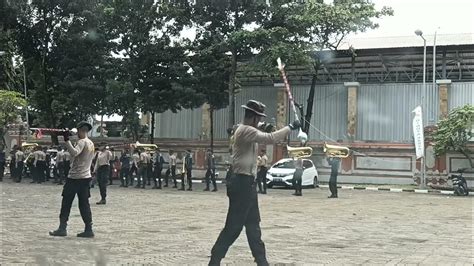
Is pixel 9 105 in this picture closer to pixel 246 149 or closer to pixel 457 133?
pixel 457 133

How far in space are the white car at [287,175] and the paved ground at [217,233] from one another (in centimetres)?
1032

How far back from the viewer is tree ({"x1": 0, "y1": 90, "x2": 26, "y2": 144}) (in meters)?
28.4

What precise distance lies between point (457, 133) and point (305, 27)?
874cm

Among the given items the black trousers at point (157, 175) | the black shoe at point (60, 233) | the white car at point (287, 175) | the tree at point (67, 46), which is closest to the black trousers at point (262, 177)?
the white car at point (287, 175)

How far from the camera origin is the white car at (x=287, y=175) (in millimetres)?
26312

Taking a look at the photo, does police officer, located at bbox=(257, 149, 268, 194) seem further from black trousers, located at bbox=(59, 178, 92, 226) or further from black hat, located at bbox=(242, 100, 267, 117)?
black hat, located at bbox=(242, 100, 267, 117)

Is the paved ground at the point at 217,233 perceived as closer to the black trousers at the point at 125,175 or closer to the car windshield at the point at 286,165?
the black trousers at the point at 125,175

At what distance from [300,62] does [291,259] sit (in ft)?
65.6

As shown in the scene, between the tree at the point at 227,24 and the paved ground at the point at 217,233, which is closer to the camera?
the paved ground at the point at 217,233

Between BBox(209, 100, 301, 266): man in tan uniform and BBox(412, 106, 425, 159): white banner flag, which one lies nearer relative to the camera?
BBox(209, 100, 301, 266): man in tan uniform

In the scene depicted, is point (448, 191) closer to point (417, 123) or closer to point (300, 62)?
point (417, 123)

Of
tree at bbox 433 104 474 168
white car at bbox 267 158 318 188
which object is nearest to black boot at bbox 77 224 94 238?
white car at bbox 267 158 318 188

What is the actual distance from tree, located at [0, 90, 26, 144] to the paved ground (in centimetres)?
1411

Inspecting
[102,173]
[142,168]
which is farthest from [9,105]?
[102,173]
